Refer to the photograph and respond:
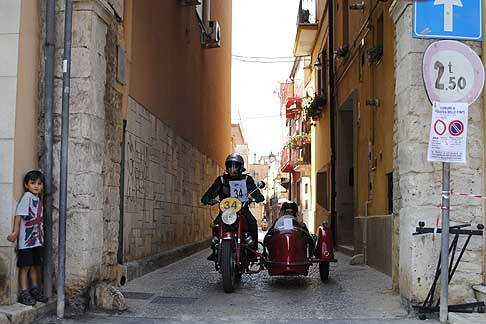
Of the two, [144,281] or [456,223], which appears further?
[144,281]

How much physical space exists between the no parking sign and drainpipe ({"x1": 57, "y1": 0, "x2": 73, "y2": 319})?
10.8 feet

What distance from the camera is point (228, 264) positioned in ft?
24.6

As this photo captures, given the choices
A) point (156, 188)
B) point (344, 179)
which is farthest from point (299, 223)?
point (344, 179)

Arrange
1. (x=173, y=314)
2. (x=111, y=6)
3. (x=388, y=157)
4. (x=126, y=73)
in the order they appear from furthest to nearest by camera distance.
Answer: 1. (x=388, y=157)
2. (x=126, y=73)
3. (x=111, y=6)
4. (x=173, y=314)

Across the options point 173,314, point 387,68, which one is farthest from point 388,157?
point 173,314

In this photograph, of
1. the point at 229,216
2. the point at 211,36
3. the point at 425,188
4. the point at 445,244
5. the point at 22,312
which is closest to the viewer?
the point at 22,312

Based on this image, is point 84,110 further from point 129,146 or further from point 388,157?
point 388,157

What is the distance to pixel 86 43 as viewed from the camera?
627cm

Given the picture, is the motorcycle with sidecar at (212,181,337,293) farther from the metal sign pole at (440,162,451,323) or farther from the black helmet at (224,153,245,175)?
the metal sign pole at (440,162,451,323)

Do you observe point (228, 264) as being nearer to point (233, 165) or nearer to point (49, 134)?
point (233, 165)

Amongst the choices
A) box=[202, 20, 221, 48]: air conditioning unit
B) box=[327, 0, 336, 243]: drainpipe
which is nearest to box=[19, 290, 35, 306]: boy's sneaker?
box=[327, 0, 336, 243]: drainpipe

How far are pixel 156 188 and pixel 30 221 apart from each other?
4875 mm

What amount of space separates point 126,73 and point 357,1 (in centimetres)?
619

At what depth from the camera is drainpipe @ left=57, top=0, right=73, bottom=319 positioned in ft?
19.1
